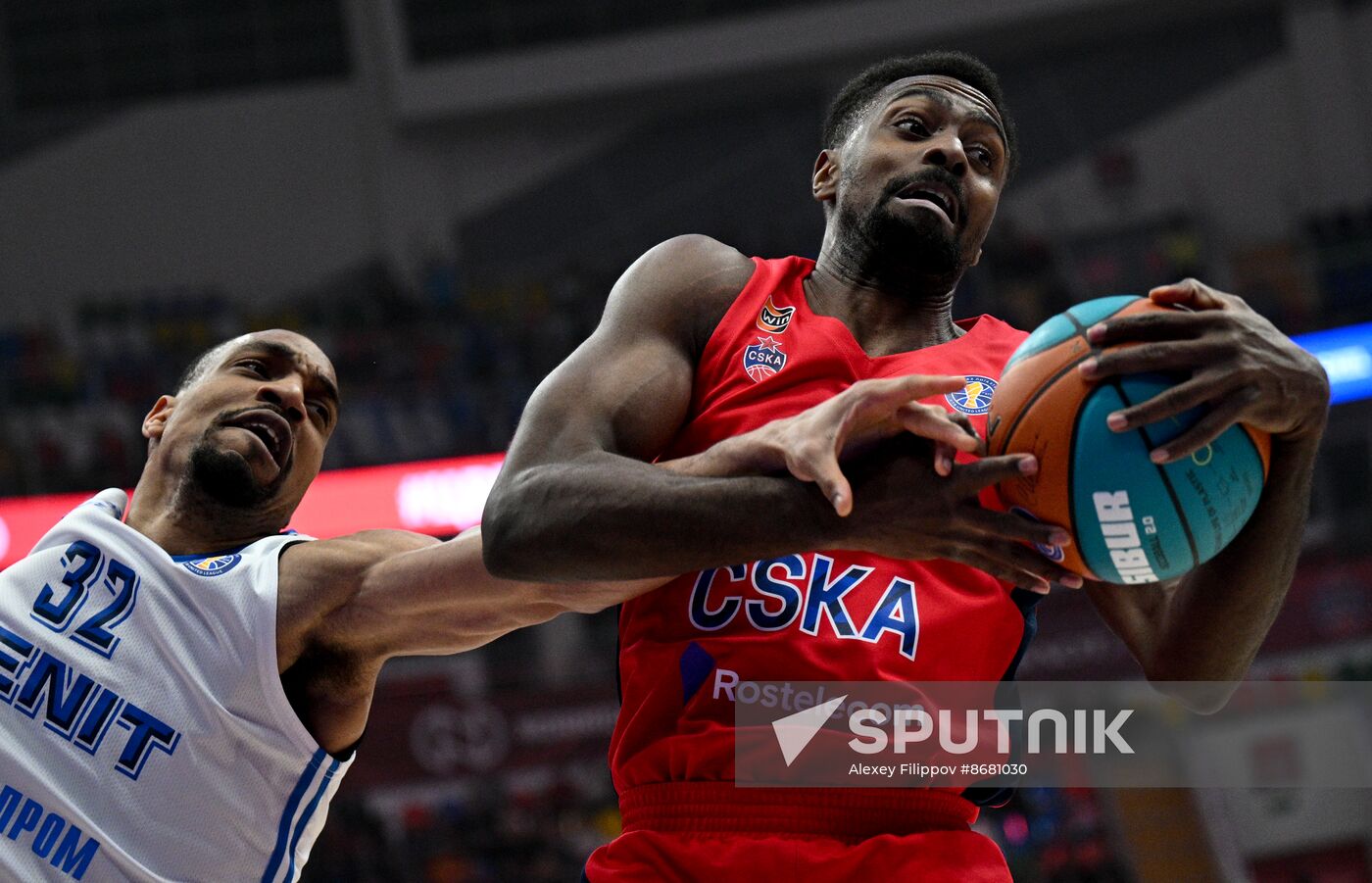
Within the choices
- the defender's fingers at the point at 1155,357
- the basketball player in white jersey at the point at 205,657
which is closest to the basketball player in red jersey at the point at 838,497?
the defender's fingers at the point at 1155,357

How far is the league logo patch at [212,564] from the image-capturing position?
134 inches

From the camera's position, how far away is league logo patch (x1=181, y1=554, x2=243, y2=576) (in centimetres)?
341

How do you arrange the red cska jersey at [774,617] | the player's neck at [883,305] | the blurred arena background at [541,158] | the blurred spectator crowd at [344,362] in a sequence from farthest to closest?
the blurred arena background at [541,158] → the blurred spectator crowd at [344,362] → the player's neck at [883,305] → the red cska jersey at [774,617]

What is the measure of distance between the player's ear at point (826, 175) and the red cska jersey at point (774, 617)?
1.88 ft

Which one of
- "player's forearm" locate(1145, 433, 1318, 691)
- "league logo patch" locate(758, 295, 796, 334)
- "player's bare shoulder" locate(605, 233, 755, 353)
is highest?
"player's bare shoulder" locate(605, 233, 755, 353)

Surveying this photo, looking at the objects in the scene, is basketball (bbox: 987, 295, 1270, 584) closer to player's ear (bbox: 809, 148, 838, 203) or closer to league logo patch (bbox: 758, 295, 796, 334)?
league logo patch (bbox: 758, 295, 796, 334)

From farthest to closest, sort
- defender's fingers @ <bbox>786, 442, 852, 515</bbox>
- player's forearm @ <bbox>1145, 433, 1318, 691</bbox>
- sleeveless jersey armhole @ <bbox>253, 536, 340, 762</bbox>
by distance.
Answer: sleeveless jersey armhole @ <bbox>253, 536, 340, 762</bbox> < player's forearm @ <bbox>1145, 433, 1318, 691</bbox> < defender's fingers @ <bbox>786, 442, 852, 515</bbox>

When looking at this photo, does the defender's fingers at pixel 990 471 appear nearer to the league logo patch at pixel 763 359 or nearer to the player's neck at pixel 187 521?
the league logo patch at pixel 763 359

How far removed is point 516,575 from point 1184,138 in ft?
60.7

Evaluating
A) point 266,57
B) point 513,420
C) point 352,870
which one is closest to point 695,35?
point 266,57

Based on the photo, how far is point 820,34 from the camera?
18.6 m

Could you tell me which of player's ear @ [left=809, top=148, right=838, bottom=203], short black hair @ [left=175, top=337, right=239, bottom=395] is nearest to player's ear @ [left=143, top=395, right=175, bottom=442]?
short black hair @ [left=175, top=337, right=239, bottom=395]

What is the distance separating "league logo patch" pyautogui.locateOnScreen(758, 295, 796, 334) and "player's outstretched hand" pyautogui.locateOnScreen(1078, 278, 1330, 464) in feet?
2.38

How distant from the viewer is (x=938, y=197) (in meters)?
2.73
